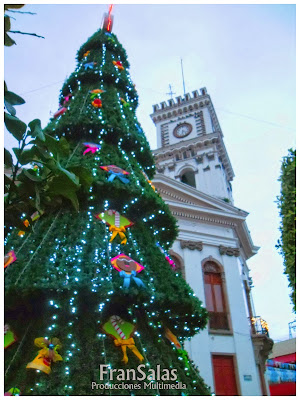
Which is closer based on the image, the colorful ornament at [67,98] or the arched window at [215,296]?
the colorful ornament at [67,98]

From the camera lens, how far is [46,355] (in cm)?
398

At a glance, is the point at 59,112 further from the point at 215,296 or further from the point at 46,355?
the point at 215,296

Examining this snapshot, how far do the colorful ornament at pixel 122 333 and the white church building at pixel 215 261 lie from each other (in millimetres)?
11202

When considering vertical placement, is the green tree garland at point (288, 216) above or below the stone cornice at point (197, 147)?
below

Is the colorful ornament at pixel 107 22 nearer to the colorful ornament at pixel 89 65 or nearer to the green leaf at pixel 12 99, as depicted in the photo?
the colorful ornament at pixel 89 65

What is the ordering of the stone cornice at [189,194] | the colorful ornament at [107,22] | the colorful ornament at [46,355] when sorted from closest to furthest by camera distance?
the colorful ornament at [46,355] < the colorful ornament at [107,22] < the stone cornice at [189,194]

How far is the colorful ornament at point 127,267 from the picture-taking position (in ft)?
14.9

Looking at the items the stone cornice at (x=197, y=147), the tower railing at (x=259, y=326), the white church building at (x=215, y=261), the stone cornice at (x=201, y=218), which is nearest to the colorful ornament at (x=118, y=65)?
the white church building at (x=215, y=261)

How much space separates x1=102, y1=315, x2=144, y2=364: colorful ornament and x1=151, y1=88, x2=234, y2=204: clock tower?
17770 mm

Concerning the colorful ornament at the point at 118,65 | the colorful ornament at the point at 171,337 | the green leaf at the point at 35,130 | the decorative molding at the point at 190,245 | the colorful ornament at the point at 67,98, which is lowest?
the colorful ornament at the point at 171,337

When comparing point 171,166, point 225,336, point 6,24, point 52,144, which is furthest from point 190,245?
point 6,24

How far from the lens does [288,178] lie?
7105 mm

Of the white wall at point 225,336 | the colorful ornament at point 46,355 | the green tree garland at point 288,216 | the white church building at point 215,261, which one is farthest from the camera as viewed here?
the white church building at point 215,261

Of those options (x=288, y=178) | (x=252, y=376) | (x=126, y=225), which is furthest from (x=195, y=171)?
(x=126, y=225)
